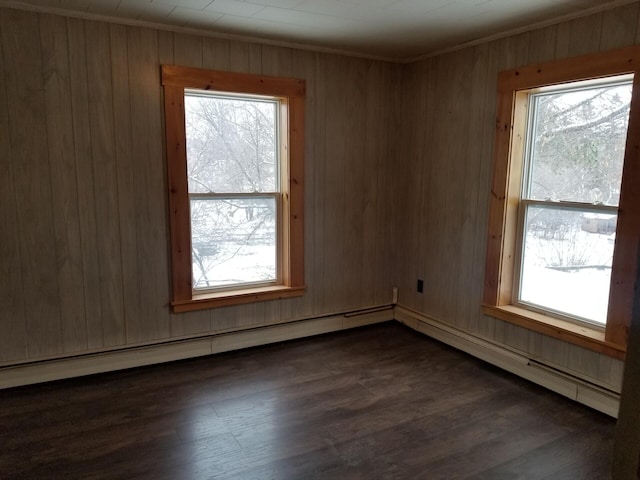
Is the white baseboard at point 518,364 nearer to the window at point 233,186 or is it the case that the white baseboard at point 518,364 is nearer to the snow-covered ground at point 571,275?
the snow-covered ground at point 571,275

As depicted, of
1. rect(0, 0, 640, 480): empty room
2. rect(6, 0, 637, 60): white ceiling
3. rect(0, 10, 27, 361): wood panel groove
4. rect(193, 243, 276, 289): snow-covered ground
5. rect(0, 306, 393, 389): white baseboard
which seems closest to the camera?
rect(0, 0, 640, 480): empty room

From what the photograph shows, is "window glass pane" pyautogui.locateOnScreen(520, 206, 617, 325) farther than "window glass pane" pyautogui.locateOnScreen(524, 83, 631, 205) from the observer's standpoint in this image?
Yes

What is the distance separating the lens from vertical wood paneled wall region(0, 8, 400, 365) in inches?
115

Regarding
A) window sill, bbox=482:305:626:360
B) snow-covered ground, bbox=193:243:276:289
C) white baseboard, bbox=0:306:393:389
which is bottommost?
white baseboard, bbox=0:306:393:389

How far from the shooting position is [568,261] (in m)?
3.09

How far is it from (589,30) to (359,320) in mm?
2823

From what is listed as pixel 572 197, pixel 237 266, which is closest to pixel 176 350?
pixel 237 266

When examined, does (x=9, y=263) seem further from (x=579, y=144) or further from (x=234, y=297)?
(x=579, y=144)

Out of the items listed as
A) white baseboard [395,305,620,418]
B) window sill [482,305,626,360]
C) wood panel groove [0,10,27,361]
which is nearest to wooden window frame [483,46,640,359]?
window sill [482,305,626,360]

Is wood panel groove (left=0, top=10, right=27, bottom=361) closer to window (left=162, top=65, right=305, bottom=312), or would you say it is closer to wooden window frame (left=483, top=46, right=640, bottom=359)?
window (left=162, top=65, right=305, bottom=312)

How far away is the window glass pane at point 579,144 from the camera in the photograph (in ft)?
9.07

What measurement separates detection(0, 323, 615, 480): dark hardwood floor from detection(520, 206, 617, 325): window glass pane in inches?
24.0

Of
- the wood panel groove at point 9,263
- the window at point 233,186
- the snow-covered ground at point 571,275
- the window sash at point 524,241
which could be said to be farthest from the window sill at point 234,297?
the snow-covered ground at point 571,275

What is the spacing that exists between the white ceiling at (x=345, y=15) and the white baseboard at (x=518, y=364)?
7.37 ft
